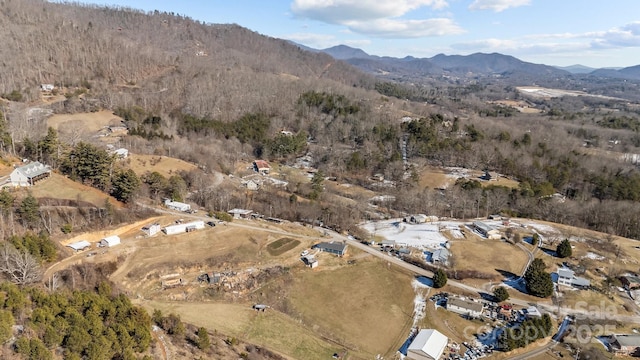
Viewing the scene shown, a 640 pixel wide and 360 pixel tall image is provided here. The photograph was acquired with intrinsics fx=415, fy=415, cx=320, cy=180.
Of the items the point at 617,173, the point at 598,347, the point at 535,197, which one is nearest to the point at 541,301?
the point at 598,347

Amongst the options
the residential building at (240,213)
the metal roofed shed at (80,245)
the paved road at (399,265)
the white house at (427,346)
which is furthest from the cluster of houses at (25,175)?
the white house at (427,346)

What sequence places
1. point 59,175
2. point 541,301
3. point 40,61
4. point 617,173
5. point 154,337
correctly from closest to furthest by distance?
1. point 154,337
2. point 541,301
3. point 59,175
4. point 617,173
5. point 40,61

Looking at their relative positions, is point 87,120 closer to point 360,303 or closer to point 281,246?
point 281,246

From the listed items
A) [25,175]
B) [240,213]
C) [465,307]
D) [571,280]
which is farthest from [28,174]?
[571,280]

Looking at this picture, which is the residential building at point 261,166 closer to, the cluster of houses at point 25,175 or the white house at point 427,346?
the cluster of houses at point 25,175

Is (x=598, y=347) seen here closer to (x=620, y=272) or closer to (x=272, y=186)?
(x=620, y=272)

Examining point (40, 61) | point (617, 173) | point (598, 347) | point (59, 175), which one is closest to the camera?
point (598, 347)

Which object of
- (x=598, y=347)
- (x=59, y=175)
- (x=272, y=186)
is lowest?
(x=598, y=347)

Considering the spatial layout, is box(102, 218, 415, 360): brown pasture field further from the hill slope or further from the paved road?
the hill slope
